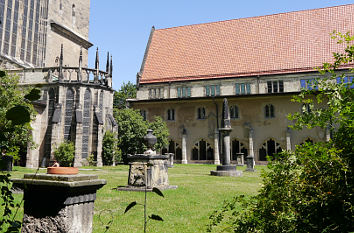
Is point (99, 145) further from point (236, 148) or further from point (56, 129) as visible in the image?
point (236, 148)

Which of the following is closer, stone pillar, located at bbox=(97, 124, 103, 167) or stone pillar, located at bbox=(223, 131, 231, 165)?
stone pillar, located at bbox=(223, 131, 231, 165)

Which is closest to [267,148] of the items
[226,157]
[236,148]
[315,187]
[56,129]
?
[236,148]

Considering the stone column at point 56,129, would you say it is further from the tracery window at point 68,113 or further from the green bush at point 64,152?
the green bush at point 64,152

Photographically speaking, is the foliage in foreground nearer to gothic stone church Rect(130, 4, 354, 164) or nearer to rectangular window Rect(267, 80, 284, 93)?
gothic stone church Rect(130, 4, 354, 164)

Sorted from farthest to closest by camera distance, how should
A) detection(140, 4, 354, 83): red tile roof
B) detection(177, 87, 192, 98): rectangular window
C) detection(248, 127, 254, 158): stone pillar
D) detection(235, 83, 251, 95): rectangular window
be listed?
1. detection(177, 87, 192, 98): rectangular window
2. detection(235, 83, 251, 95): rectangular window
3. detection(140, 4, 354, 83): red tile roof
4. detection(248, 127, 254, 158): stone pillar

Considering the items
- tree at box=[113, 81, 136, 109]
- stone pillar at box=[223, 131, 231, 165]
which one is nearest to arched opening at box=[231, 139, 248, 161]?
stone pillar at box=[223, 131, 231, 165]

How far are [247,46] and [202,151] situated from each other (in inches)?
570

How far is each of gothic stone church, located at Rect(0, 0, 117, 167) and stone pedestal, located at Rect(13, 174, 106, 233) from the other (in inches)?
739

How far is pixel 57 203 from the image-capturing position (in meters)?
2.81

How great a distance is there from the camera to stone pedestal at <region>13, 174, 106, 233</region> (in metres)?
2.79

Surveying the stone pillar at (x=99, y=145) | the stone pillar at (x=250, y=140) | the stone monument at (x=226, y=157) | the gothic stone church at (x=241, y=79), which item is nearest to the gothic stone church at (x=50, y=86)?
the stone pillar at (x=99, y=145)

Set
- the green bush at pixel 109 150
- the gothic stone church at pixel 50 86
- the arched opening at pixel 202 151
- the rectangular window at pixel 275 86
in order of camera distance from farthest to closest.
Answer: the arched opening at pixel 202 151
the rectangular window at pixel 275 86
the green bush at pixel 109 150
the gothic stone church at pixel 50 86

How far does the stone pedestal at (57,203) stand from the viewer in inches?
110

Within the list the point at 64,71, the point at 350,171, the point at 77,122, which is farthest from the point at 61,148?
the point at 350,171
